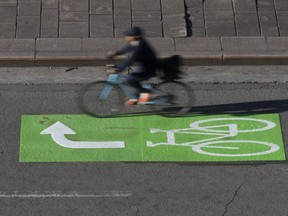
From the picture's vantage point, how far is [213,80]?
16188 millimetres

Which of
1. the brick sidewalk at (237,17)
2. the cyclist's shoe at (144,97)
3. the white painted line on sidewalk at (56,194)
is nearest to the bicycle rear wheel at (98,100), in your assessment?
the cyclist's shoe at (144,97)

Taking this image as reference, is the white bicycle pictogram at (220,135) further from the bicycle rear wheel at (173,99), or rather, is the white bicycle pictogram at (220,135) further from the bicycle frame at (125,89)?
the bicycle frame at (125,89)

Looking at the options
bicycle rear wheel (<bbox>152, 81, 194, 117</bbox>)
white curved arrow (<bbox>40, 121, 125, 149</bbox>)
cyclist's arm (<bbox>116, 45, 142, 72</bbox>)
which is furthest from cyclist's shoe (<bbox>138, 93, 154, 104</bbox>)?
white curved arrow (<bbox>40, 121, 125, 149</bbox>)

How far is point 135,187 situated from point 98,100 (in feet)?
7.31

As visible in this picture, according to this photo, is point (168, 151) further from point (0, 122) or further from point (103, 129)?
point (0, 122)

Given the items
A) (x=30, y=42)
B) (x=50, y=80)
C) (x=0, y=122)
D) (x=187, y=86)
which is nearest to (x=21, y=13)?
(x=30, y=42)

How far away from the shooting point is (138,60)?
14609 millimetres

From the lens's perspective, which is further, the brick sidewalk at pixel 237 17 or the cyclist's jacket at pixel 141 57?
the brick sidewalk at pixel 237 17

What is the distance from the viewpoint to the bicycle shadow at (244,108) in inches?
609

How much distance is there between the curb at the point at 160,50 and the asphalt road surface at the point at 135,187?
158 cm

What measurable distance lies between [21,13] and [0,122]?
2.98m

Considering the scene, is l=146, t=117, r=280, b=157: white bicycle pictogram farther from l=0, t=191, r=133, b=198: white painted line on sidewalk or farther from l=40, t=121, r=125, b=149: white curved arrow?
l=0, t=191, r=133, b=198: white painted line on sidewalk

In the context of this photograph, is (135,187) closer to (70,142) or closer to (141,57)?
(70,142)

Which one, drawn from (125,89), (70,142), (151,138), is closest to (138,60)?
(125,89)
